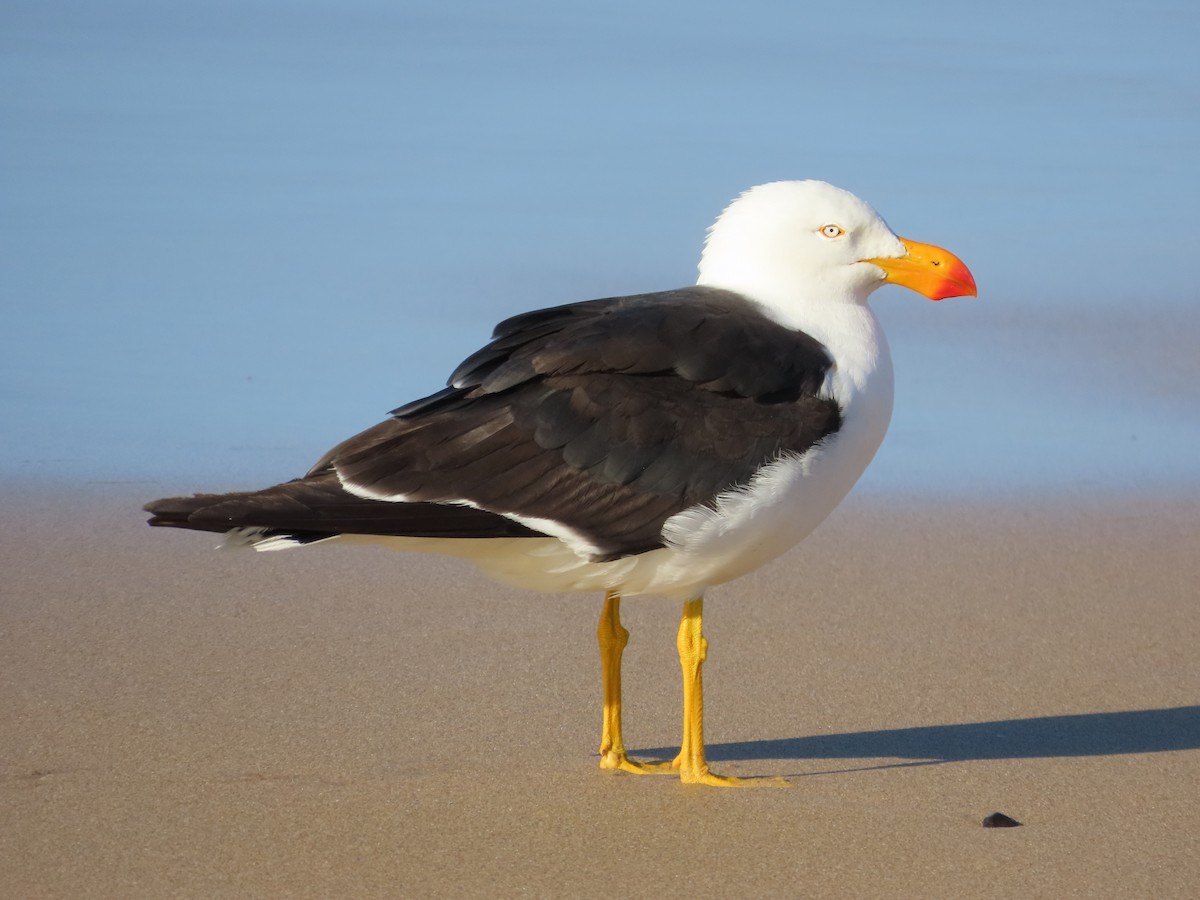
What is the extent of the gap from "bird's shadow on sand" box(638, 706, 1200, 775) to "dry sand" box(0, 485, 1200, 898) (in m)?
0.01

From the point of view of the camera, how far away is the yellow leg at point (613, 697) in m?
4.91

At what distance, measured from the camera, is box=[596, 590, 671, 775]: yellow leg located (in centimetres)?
491

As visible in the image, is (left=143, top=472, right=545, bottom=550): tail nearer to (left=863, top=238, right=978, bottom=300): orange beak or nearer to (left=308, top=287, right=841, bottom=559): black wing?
(left=308, top=287, right=841, bottom=559): black wing

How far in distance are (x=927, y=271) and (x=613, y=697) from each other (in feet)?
5.27

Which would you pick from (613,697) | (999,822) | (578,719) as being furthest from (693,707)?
(999,822)

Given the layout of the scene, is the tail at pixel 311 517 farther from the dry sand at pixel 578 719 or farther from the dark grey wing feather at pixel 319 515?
the dry sand at pixel 578 719

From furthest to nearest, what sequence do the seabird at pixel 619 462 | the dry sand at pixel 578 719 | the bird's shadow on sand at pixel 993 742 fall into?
1. the bird's shadow on sand at pixel 993 742
2. the seabird at pixel 619 462
3. the dry sand at pixel 578 719

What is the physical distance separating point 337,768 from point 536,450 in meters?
1.01

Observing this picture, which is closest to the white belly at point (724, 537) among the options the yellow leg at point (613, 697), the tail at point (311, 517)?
the tail at point (311, 517)

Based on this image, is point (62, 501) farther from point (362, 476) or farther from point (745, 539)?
point (745, 539)

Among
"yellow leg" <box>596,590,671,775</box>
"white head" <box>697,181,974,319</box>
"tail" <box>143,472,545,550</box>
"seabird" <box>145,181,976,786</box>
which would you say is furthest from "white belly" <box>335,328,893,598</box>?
"white head" <box>697,181,974,319</box>

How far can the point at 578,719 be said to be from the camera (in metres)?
5.28

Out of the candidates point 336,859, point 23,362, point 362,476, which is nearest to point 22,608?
point 362,476

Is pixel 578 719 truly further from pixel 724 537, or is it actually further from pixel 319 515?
pixel 319 515
